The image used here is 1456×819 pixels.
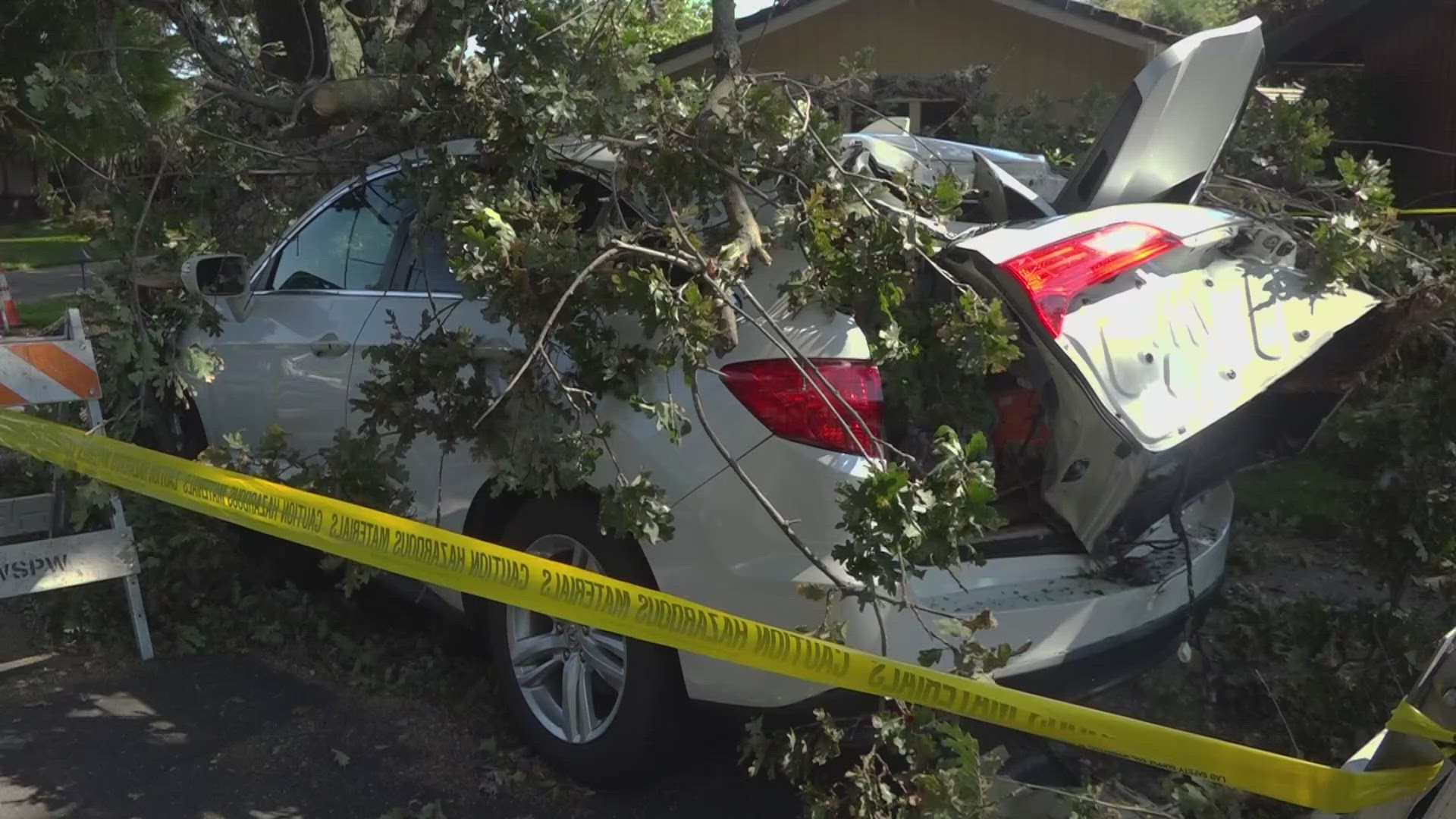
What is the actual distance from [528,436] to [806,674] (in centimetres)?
100

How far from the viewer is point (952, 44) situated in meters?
14.6

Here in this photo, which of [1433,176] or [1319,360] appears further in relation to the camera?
[1433,176]

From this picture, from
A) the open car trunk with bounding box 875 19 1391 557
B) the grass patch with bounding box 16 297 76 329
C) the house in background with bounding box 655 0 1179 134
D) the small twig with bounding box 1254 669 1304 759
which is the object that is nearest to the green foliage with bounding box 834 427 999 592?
the open car trunk with bounding box 875 19 1391 557

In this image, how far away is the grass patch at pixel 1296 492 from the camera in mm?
6527

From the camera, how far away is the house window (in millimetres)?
4771

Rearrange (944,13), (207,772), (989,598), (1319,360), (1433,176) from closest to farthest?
(989,598), (1319,360), (207,772), (1433,176), (944,13)

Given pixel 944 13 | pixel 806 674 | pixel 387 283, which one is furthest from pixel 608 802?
pixel 944 13

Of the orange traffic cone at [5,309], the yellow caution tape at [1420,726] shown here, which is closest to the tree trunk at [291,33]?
the orange traffic cone at [5,309]

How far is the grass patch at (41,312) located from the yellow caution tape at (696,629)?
34.7 feet

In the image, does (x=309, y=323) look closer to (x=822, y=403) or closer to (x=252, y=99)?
(x=252, y=99)

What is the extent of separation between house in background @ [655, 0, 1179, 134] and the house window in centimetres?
4

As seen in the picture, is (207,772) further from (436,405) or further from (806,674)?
(806,674)

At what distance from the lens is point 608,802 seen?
376 cm

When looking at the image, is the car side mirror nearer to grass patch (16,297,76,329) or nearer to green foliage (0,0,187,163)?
green foliage (0,0,187,163)
